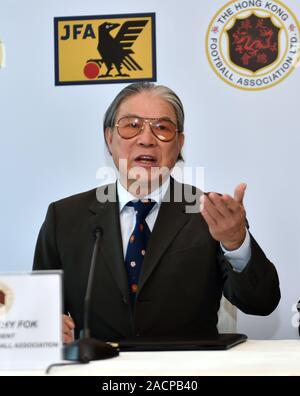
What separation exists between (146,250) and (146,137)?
0.40 meters

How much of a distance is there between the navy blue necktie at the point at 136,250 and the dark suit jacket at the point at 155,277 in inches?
1.1

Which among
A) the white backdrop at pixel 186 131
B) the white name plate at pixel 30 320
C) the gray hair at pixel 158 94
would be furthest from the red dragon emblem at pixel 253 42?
the white name plate at pixel 30 320

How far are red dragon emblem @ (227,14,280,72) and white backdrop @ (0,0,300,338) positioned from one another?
11 centimetres

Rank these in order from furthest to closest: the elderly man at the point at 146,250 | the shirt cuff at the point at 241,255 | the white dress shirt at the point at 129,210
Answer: the white dress shirt at the point at 129,210
the elderly man at the point at 146,250
the shirt cuff at the point at 241,255

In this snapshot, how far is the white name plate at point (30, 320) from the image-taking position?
1.29 meters

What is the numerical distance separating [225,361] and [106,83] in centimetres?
185

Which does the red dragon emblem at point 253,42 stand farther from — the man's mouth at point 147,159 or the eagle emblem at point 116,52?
the man's mouth at point 147,159

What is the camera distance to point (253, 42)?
2.93m

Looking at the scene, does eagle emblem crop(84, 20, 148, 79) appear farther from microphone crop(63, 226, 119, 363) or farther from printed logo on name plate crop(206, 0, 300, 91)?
microphone crop(63, 226, 119, 363)

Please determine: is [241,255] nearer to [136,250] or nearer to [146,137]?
[136,250]

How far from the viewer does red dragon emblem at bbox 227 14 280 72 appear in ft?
9.55
